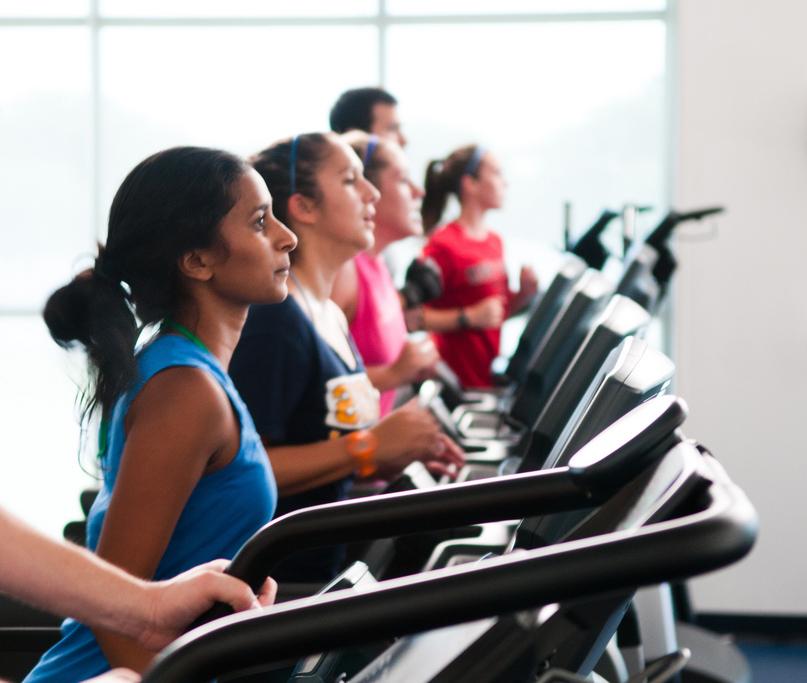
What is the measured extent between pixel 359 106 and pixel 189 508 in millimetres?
2276

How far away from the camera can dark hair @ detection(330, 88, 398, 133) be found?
3580 millimetres

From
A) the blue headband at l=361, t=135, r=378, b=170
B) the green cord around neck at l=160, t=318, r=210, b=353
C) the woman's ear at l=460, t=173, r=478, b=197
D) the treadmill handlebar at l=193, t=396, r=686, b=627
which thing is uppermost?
the blue headband at l=361, t=135, r=378, b=170

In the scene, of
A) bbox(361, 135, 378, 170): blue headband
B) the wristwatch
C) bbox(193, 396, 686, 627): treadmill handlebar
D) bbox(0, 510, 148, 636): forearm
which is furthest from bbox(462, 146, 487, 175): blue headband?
bbox(0, 510, 148, 636): forearm

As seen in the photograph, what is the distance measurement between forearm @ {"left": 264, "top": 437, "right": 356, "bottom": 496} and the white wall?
251cm

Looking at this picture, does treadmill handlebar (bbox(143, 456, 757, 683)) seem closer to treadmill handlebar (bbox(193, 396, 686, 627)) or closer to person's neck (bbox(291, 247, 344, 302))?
treadmill handlebar (bbox(193, 396, 686, 627))

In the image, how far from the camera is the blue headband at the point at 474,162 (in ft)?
13.8

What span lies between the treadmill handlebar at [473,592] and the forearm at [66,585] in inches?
13.4

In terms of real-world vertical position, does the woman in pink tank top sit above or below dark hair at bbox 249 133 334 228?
below

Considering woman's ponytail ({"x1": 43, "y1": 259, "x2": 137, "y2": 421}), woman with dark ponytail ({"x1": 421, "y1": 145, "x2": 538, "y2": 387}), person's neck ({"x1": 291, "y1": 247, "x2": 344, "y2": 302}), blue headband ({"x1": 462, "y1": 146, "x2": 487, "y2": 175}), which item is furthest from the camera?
blue headband ({"x1": 462, "y1": 146, "x2": 487, "y2": 175})

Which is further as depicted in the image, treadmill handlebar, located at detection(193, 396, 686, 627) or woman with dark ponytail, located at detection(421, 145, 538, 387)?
woman with dark ponytail, located at detection(421, 145, 538, 387)

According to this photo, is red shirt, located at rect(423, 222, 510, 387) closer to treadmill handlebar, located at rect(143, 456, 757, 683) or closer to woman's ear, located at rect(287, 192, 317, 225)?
woman's ear, located at rect(287, 192, 317, 225)

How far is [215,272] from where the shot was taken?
5.27 feet

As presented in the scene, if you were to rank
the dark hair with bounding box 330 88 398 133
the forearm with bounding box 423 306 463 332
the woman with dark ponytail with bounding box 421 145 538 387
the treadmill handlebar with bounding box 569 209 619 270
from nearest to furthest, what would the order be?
the dark hair with bounding box 330 88 398 133 < the treadmill handlebar with bounding box 569 209 619 270 < the forearm with bounding box 423 306 463 332 < the woman with dark ponytail with bounding box 421 145 538 387

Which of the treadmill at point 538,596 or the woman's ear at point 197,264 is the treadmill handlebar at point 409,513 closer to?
the treadmill at point 538,596
